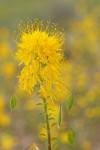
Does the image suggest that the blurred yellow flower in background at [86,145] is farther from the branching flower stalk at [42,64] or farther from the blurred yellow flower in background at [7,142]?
the branching flower stalk at [42,64]

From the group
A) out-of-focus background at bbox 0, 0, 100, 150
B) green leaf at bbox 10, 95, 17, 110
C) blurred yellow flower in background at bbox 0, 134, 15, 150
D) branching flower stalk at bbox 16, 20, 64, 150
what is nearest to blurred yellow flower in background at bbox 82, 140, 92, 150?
out-of-focus background at bbox 0, 0, 100, 150

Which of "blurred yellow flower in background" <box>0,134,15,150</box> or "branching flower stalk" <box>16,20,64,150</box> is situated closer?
"branching flower stalk" <box>16,20,64,150</box>

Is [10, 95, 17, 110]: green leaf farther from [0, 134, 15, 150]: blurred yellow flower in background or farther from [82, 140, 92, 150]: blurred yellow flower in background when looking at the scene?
[0, 134, 15, 150]: blurred yellow flower in background

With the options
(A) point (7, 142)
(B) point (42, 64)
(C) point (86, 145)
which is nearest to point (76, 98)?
(A) point (7, 142)

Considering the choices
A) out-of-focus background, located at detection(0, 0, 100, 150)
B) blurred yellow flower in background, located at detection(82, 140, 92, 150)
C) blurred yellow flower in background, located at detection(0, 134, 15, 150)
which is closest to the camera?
blurred yellow flower in background, located at detection(82, 140, 92, 150)

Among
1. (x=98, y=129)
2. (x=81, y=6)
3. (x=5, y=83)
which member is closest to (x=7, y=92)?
(x=5, y=83)

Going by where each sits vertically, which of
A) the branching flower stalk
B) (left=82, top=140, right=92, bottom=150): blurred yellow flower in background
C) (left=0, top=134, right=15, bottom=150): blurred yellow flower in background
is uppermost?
(left=0, top=134, right=15, bottom=150): blurred yellow flower in background

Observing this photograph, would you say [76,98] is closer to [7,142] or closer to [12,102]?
[7,142]
